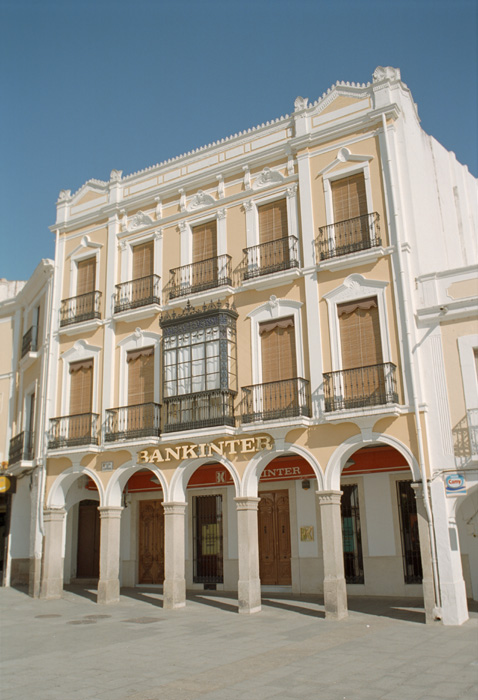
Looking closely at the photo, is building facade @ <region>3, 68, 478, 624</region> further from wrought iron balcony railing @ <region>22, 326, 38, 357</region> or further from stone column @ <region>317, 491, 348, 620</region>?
wrought iron balcony railing @ <region>22, 326, 38, 357</region>

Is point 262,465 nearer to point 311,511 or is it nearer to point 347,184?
point 311,511

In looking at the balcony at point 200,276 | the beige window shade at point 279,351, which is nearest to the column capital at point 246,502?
the beige window shade at point 279,351

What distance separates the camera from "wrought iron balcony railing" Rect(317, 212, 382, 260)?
49.1 feet

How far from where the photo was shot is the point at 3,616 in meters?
15.4

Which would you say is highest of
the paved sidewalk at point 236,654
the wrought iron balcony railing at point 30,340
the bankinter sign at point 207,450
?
the wrought iron balcony railing at point 30,340

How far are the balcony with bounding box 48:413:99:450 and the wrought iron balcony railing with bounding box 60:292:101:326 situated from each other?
3.01m

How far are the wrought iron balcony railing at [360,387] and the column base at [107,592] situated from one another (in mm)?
7728

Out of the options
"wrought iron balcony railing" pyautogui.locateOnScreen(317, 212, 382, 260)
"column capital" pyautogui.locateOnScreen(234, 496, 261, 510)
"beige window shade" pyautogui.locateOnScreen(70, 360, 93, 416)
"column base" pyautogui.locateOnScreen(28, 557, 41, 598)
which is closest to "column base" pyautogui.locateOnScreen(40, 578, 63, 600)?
"column base" pyautogui.locateOnScreen(28, 557, 41, 598)

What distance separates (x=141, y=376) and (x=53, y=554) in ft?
18.7

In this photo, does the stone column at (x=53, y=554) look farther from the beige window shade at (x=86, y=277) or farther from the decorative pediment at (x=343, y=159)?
the decorative pediment at (x=343, y=159)

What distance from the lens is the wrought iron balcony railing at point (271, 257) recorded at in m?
16.1

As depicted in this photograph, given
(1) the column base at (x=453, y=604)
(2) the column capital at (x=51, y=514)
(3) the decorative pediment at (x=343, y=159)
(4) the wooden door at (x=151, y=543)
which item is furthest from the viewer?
(4) the wooden door at (x=151, y=543)

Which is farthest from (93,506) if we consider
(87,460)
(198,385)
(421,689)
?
(421,689)

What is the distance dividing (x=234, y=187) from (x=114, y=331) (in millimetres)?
5460
